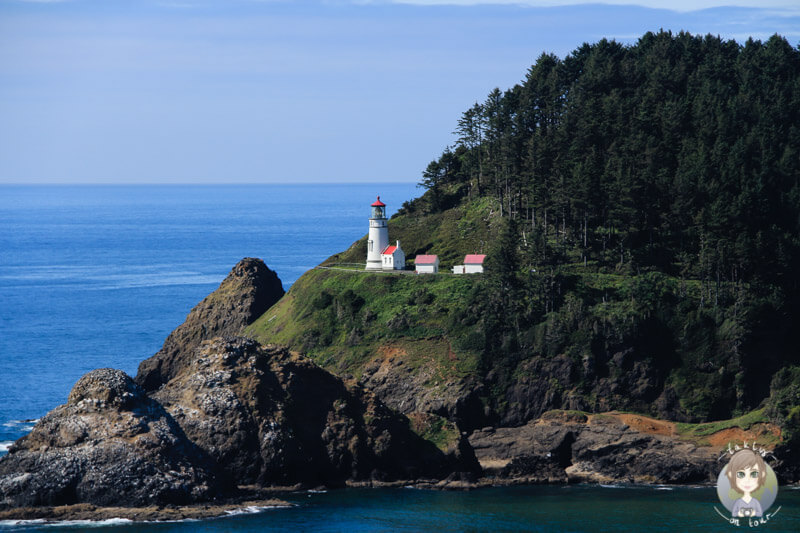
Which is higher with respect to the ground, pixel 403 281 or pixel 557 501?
pixel 403 281

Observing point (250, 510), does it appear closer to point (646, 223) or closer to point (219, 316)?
point (219, 316)

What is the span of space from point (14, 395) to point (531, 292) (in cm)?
5415

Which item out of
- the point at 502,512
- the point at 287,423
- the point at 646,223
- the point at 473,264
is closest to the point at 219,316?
the point at 473,264

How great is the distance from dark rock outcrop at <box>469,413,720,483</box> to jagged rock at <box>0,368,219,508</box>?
2465 cm

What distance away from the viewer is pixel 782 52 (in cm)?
15500

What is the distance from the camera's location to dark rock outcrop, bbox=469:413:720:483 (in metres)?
86.9

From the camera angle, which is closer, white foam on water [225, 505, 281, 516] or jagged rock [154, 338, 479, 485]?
white foam on water [225, 505, 281, 516]

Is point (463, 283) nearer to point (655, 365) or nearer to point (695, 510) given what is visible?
point (655, 365)

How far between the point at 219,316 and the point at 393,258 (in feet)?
66.4

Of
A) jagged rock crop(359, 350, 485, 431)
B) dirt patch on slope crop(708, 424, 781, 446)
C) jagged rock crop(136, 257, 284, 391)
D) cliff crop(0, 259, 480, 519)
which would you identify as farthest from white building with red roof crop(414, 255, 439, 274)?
dirt patch on slope crop(708, 424, 781, 446)

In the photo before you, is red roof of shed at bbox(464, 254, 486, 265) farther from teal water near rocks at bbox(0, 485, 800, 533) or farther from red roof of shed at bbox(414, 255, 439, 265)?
teal water near rocks at bbox(0, 485, 800, 533)

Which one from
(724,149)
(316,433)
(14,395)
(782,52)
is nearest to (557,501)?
(316,433)

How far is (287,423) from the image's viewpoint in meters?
84.1

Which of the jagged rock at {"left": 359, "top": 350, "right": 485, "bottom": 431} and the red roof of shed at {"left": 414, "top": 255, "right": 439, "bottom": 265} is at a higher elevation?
the red roof of shed at {"left": 414, "top": 255, "right": 439, "bottom": 265}
